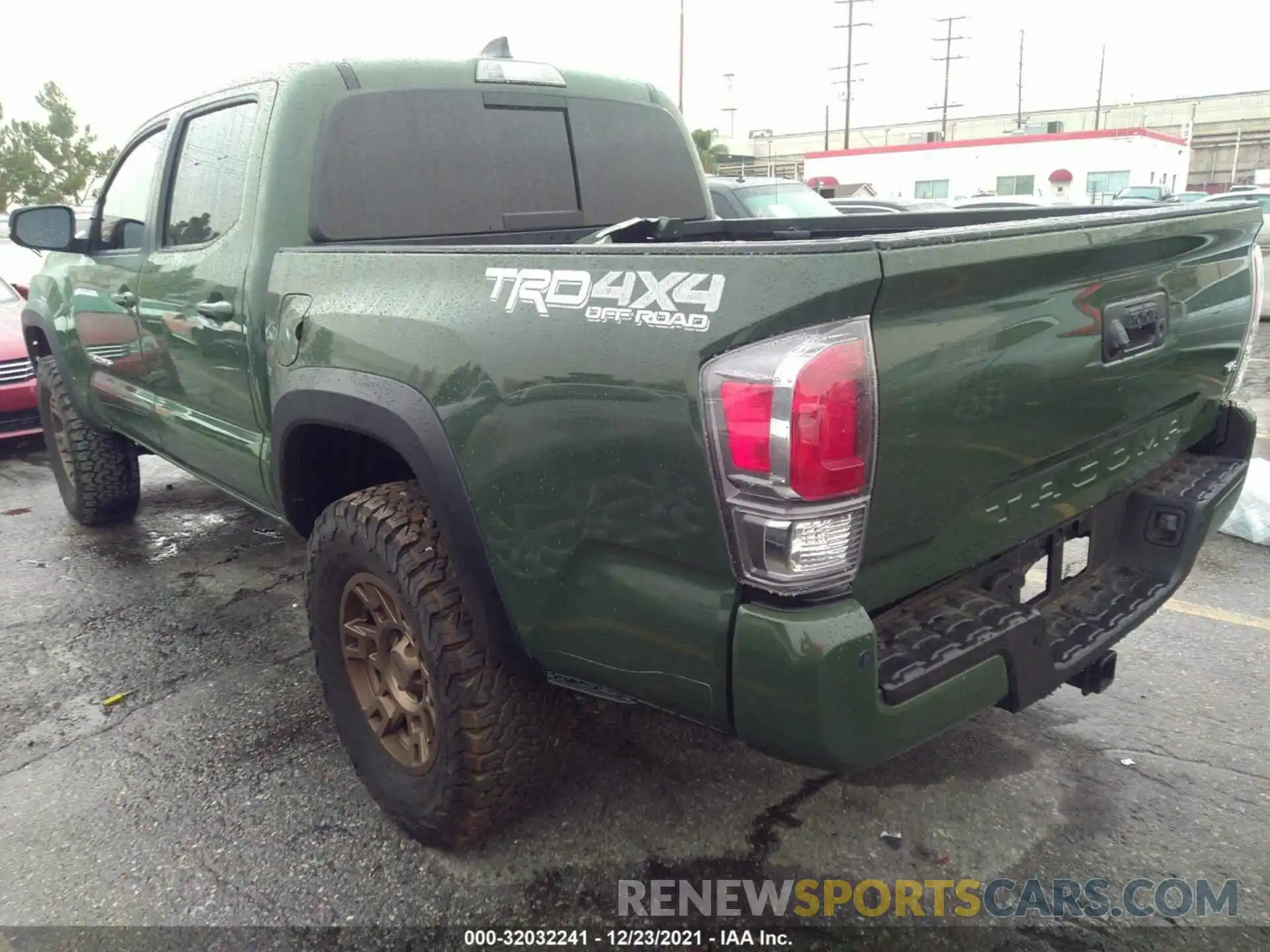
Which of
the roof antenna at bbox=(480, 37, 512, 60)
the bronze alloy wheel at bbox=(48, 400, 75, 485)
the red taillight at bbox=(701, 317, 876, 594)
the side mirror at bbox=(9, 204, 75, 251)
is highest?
the roof antenna at bbox=(480, 37, 512, 60)

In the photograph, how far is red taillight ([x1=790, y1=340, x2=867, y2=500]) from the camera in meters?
1.54

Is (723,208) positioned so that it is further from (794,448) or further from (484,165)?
(794,448)

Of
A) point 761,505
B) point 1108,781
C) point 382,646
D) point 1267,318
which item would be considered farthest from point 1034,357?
point 1267,318

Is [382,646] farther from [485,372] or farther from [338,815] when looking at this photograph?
[485,372]

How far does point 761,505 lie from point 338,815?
1683mm

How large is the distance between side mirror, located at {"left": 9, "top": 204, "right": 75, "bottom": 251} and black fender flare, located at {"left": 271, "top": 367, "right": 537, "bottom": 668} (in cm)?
231

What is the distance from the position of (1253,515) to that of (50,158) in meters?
49.4

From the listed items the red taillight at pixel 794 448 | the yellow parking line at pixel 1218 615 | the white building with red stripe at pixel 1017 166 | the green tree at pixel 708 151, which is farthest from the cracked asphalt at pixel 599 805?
the green tree at pixel 708 151

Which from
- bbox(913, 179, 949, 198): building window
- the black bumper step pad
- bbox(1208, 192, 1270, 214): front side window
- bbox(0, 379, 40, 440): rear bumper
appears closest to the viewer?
the black bumper step pad

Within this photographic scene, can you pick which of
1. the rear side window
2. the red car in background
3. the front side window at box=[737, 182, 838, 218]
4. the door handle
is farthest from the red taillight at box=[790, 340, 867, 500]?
the front side window at box=[737, 182, 838, 218]

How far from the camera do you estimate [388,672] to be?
2.51m

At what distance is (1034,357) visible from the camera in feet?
6.01

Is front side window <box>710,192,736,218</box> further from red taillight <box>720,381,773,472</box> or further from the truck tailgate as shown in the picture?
red taillight <box>720,381,773,472</box>

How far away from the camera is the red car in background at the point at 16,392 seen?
668 cm
